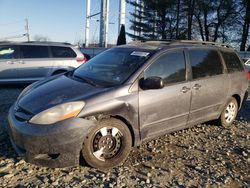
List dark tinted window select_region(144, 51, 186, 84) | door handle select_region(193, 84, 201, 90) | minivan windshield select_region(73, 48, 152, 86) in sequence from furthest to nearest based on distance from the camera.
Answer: door handle select_region(193, 84, 201, 90), dark tinted window select_region(144, 51, 186, 84), minivan windshield select_region(73, 48, 152, 86)

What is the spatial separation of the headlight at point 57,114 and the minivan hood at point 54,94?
95 millimetres

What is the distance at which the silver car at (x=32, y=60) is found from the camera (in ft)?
35.7

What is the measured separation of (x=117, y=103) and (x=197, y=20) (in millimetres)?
41260

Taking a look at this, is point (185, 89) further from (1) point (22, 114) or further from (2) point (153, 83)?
(1) point (22, 114)

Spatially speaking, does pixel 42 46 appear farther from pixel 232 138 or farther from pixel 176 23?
pixel 176 23

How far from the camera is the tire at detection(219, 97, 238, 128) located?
677 cm

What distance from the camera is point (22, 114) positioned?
4.52 metres

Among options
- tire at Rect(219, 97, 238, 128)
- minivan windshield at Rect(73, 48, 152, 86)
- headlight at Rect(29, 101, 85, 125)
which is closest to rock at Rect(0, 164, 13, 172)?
headlight at Rect(29, 101, 85, 125)

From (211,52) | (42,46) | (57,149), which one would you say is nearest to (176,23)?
(42,46)

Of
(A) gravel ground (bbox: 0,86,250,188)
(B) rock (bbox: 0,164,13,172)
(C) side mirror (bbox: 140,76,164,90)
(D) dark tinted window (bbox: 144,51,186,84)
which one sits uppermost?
(D) dark tinted window (bbox: 144,51,186,84)

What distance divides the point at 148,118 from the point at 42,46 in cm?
736

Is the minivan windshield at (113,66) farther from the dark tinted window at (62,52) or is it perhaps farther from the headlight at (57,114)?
the dark tinted window at (62,52)

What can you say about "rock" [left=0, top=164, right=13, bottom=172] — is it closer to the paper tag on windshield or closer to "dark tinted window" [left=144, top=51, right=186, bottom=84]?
"dark tinted window" [left=144, top=51, right=186, bottom=84]

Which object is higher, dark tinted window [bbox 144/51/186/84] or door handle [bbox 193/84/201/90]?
dark tinted window [bbox 144/51/186/84]
